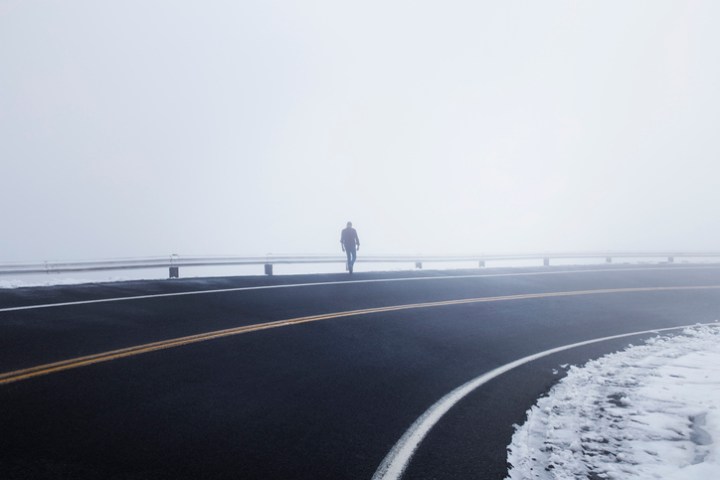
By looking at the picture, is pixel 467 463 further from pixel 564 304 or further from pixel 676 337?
pixel 564 304

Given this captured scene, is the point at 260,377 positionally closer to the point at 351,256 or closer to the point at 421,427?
the point at 421,427

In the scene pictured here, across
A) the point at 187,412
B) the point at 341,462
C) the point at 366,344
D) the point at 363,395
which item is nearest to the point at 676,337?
the point at 366,344

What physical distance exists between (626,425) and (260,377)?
4.37 m

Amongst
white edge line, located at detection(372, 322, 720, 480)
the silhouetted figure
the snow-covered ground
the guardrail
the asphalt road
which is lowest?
the snow-covered ground

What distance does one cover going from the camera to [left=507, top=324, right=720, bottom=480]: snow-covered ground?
4.40 meters

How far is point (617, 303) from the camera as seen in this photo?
14719mm

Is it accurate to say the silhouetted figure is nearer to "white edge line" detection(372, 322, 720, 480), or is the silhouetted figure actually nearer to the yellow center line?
the yellow center line

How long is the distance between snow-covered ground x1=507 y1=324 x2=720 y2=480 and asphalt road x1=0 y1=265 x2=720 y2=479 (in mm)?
329

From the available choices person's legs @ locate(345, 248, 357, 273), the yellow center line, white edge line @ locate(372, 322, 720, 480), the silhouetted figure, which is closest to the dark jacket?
the silhouetted figure

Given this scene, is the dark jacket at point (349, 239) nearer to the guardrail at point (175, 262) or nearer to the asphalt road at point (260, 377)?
the guardrail at point (175, 262)

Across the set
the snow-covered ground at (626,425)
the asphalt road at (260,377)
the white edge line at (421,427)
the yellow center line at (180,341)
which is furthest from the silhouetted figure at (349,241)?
the snow-covered ground at (626,425)

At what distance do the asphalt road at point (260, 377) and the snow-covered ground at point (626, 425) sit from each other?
329 millimetres

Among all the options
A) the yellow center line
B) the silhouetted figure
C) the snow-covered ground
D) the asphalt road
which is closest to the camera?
the asphalt road

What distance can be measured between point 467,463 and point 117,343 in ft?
16.4
